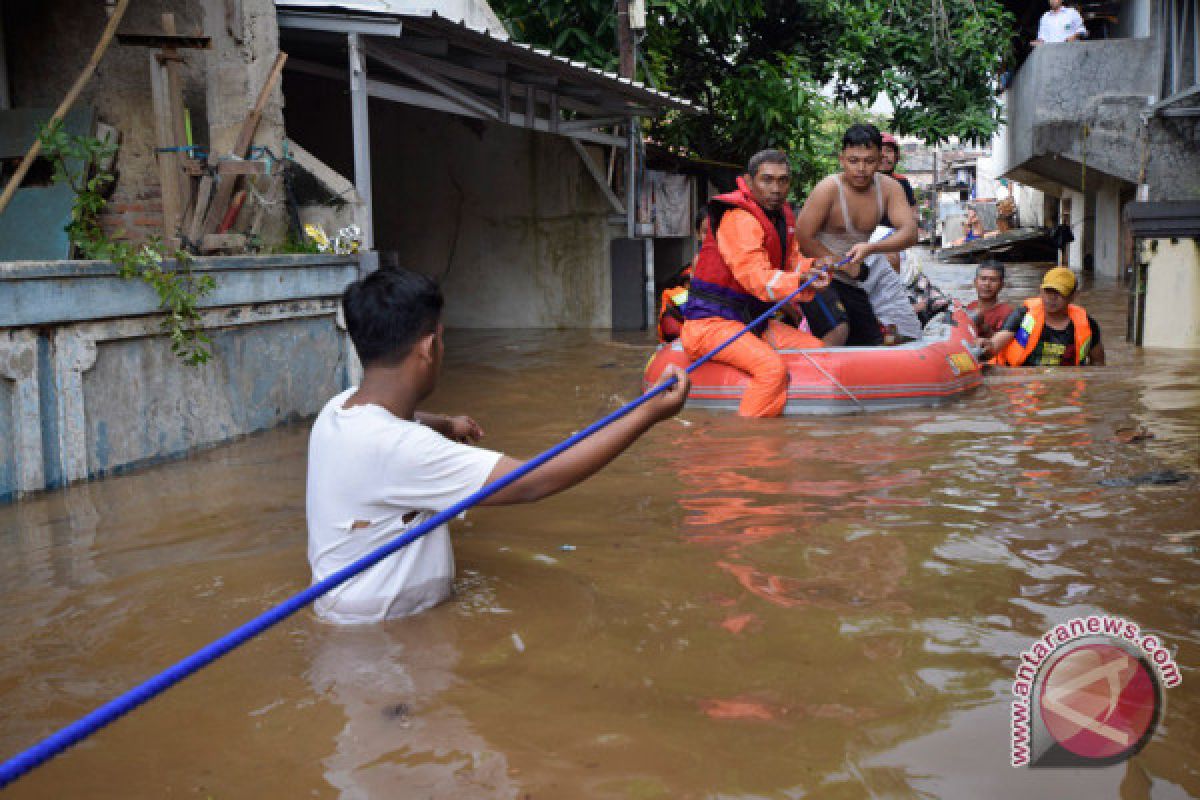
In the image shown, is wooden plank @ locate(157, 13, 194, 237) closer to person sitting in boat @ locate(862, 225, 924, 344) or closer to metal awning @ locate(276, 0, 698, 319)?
metal awning @ locate(276, 0, 698, 319)

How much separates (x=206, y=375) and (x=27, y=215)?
211 cm

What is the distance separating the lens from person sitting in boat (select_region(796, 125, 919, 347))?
764 cm

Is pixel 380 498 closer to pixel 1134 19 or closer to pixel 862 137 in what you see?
pixel 862 137

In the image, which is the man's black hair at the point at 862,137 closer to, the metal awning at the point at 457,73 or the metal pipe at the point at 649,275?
the metal awning at the point at 457,73

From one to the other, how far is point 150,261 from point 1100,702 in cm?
A: 507

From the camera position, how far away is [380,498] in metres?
3.20

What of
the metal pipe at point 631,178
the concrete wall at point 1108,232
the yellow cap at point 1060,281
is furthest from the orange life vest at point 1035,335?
the concrete wall at point 1108,232

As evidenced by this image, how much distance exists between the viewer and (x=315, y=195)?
835 centimetres

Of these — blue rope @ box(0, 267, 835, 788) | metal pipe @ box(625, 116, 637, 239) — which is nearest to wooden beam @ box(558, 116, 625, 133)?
metal pipe @ box(625, 116, 637, 239)

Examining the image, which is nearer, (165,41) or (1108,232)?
(165,41)

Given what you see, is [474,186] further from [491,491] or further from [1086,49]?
[491,491]

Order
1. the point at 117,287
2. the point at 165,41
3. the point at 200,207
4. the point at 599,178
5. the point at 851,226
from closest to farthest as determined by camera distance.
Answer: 1. the point at 117,287
2. the point at 165,41
3. the point at 200,207
4. the point at 851,226
5. the point at 599,178

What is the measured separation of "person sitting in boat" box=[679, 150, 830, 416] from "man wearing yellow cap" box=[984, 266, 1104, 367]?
7.27 ft

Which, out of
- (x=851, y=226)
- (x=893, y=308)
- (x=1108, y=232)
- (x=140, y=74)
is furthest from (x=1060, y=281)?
(x=1108, y=232)
